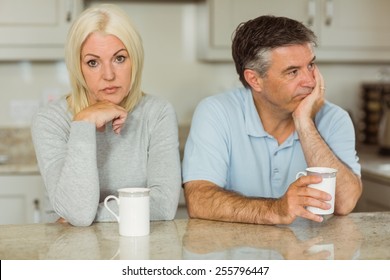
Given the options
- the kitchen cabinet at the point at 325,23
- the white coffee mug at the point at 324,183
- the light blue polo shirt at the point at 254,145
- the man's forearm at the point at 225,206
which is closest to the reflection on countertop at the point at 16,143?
the kitchen cabinet at the point at 325,23

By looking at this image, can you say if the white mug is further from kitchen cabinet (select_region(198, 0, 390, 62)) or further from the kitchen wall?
the kitchen wall

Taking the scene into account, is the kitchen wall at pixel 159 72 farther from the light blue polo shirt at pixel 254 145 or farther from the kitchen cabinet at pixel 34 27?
the light blue polo shirt at pixel 254 145

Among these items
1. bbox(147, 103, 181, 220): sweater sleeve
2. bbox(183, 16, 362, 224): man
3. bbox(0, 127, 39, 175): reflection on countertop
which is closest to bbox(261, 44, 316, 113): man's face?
bbox(183, 16, 362, 224): man

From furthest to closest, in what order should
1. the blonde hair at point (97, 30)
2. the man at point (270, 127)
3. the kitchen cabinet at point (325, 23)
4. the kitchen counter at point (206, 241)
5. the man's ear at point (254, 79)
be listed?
1. the kitchen cabinet at point (325, 23)
2. the man's ear at point (254, 79)
3. the man at point (270, 127)
4. the blonde hair at point (97, 30)
5. the kitchen counter at point (206, 241)

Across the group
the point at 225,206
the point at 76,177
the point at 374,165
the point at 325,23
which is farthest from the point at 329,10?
the point at 76,177

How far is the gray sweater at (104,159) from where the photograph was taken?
5.01 ft

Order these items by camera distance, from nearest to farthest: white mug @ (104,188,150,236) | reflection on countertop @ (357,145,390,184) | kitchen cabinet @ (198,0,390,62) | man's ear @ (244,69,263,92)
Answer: white mug @ (104,188,150,236) → man's ear @ (244,69,263,92) → reflection on countertop @ (357,145,390,184) → kitchen cabinet @ (198,0,390,62)

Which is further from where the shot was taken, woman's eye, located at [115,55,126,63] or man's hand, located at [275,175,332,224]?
woman's eye, located at [115,55,126,63]

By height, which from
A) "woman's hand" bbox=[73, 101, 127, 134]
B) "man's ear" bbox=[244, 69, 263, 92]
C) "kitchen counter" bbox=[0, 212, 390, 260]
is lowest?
"kitchen counter" bbox=[0, 212, 390, 260]

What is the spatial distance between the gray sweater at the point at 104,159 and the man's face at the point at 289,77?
32cm

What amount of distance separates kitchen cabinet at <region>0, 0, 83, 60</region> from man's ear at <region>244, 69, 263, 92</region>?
1.33m

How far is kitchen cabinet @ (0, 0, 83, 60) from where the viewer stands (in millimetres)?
2916

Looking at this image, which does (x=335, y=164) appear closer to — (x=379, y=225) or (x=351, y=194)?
(x=351, y=194)

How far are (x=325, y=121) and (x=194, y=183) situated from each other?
0.47 metres
